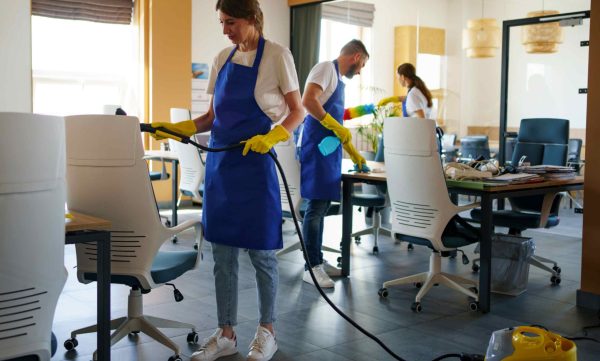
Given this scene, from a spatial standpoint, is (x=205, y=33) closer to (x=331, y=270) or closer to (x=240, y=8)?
(x=331, y=270)

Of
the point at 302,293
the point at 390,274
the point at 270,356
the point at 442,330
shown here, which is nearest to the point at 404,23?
the point at 390,274

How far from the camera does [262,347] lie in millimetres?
2930

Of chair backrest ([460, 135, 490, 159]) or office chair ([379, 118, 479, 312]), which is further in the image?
chair backrest ([460, 135, 490, 159])

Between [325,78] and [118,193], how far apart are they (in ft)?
5.54

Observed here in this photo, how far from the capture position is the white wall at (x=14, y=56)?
184 inches

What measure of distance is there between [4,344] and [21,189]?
397mm

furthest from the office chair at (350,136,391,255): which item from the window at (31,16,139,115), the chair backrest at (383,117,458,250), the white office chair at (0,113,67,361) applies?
the white office chair at (0,113,67,361)

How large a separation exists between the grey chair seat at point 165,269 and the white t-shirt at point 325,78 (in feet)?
4.68

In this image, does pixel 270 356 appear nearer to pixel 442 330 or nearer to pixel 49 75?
pixel 442 330

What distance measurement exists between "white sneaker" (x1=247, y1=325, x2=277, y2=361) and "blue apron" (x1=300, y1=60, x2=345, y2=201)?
1361 millimetres

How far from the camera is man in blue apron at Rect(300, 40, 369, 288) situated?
4125mm

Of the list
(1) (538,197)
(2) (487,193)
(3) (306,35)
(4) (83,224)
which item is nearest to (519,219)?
(1) (538,197)

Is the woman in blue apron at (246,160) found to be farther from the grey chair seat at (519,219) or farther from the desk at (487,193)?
the grey chair seat at (519,219)

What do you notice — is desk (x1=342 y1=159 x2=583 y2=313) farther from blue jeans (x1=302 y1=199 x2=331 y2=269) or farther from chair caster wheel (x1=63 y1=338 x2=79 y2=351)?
chair caster wheel (x1=63 y1=338 x2=79 y2=351)
